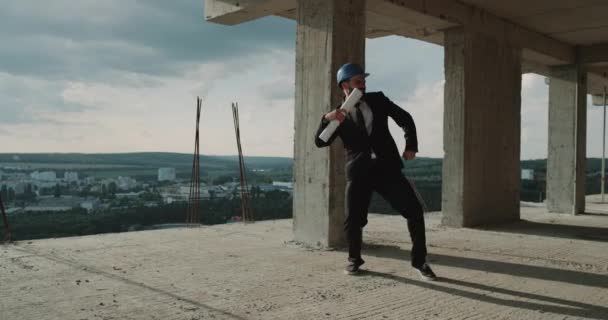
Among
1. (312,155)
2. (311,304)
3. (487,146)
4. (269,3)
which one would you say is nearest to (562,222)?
(487,146)

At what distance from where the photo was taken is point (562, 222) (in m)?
8.86


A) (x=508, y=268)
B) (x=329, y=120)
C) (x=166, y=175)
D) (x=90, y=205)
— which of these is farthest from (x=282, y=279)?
(x=166, y=175)

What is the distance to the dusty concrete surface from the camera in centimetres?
322

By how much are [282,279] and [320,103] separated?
2163 millimetres

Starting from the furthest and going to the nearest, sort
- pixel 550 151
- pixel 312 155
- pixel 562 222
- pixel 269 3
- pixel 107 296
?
pixel 550 151 → pixel 562 222 → pixel 269 3 → pixel 312 155 → pixel 107 296

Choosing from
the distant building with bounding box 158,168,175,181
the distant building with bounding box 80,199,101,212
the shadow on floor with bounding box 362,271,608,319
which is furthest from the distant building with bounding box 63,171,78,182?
the shadow on floor with bounding box 362,271,608,319

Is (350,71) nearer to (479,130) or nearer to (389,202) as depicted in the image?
(389,202)

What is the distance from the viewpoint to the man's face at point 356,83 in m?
4.07

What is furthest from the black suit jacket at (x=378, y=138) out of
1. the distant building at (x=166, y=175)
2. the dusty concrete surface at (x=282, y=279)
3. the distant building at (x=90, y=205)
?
the distant building at (x=166, y=175)

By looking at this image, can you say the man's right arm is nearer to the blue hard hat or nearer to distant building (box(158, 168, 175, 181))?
the blue hard hat

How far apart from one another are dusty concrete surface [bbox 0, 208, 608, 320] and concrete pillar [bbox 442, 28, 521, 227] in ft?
4.95

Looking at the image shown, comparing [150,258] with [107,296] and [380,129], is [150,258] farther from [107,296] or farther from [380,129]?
[380,129]

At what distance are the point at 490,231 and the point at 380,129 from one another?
4.17 meters

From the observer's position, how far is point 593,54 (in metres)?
10.3
